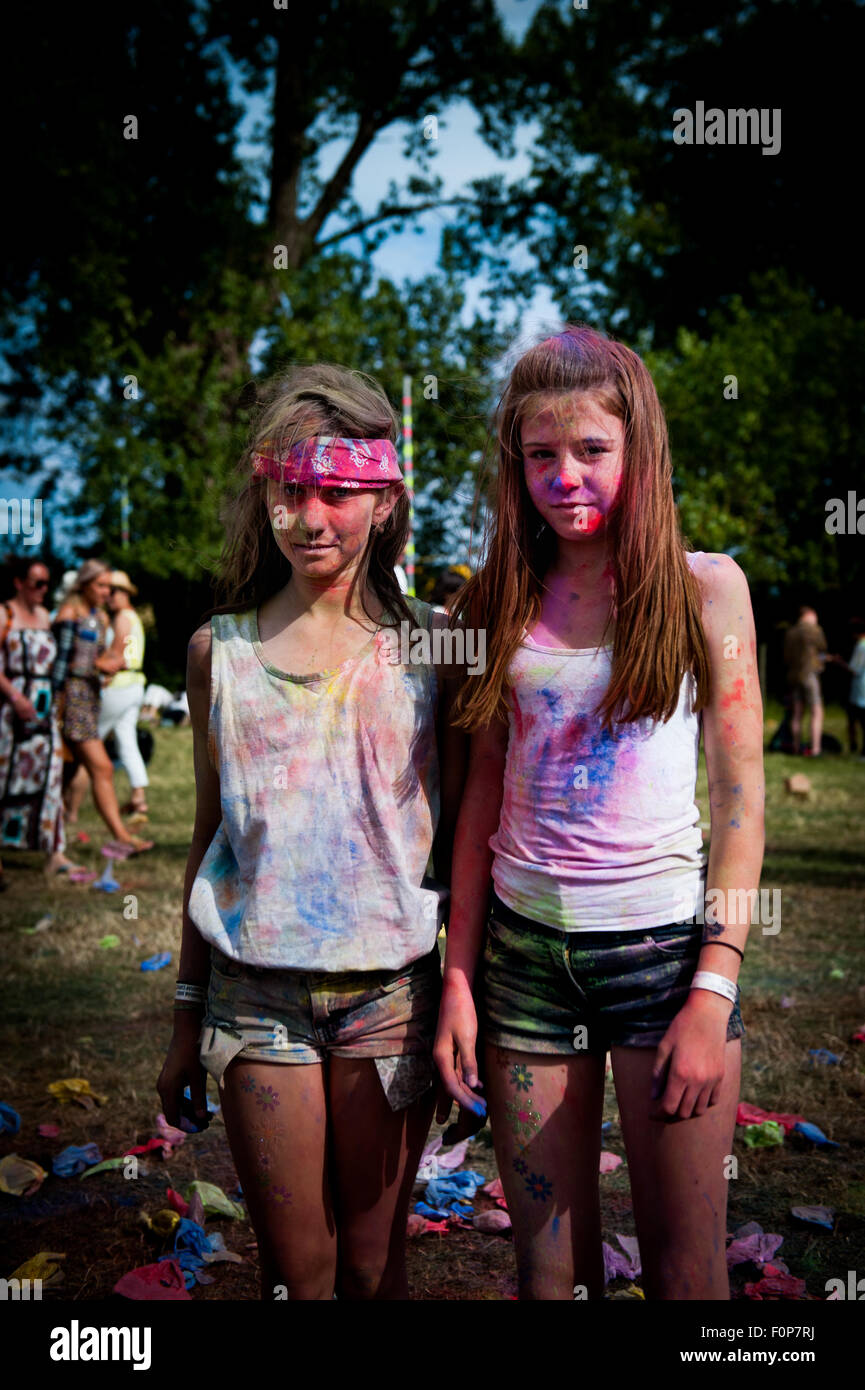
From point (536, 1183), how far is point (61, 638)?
7034 mm

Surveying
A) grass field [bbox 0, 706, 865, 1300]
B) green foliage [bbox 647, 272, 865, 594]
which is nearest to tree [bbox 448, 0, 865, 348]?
green foliage [bbox 647, 272, 865, 594]

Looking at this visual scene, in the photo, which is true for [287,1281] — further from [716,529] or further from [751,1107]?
[716,529]

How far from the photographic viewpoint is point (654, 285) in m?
31.8

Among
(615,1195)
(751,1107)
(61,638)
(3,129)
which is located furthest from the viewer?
(3,129)

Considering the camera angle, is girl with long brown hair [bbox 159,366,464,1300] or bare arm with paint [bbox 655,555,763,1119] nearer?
bare arm with paint [bbox 655,555,763,1119]

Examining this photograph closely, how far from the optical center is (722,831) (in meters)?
2.02

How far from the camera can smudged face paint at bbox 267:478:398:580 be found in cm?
218

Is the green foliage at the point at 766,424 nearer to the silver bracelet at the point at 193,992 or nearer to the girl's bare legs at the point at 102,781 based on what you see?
the girl's bare legs at the point at 102,781

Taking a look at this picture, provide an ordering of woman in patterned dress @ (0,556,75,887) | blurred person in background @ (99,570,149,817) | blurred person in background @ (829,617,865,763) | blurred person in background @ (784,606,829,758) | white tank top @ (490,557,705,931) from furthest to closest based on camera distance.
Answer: blurred person in background @ (784,606,829,758) < blurred person in background @ (829,617,865,763) < blurred person in background @ (99,570,149,817) < woman in patterned dress @ (0,556,75,887) < white tank top @ (490,557,705,931)

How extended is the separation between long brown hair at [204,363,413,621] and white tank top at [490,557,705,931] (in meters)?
0.38

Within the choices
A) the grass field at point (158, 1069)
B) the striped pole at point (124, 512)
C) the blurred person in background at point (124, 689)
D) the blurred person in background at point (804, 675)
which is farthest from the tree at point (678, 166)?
the grass field at point (158, 1069)

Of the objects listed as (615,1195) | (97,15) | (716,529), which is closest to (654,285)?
(716,529)

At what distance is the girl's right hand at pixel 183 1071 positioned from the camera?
2242mm

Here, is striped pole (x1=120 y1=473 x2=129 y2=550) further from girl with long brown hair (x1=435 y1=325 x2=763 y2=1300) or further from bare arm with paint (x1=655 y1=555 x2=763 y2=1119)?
bare arm with paint (x1=655 y1=555 x2=763 y2=1119)
